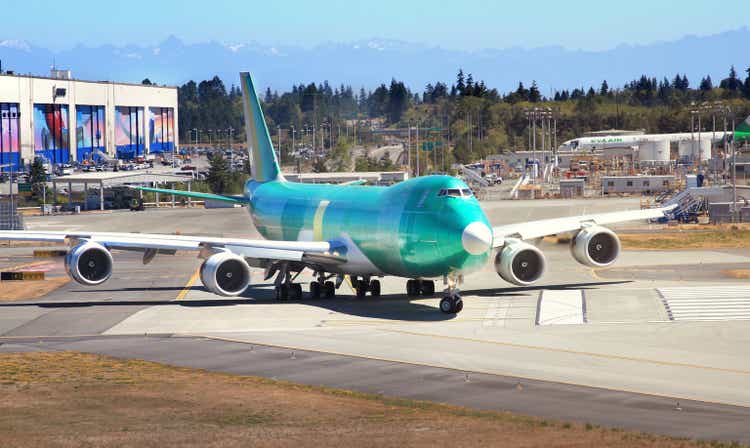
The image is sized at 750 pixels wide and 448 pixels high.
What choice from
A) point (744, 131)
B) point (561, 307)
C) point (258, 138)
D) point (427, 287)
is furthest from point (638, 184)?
point (561, 307)

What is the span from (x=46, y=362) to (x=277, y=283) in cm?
1759

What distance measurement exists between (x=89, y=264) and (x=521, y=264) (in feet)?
63.3

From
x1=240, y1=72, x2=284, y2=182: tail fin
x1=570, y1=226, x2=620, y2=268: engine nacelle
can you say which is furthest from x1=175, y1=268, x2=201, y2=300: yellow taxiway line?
x1=570, y1=226, x2=620, y2=268: engine nacelle

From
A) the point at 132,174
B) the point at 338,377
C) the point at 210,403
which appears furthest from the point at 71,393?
the point at 132,174

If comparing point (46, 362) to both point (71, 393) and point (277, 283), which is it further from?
point (277, 283)

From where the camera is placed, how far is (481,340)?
40.4 metres

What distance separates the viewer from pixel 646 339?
40219 millimetres

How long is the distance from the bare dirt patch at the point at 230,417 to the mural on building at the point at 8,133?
156 metres

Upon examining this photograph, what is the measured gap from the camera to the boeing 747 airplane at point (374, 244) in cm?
4541

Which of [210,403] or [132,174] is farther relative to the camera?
[132,174]

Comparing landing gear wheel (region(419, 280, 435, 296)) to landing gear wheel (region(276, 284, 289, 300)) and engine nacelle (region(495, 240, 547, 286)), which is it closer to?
engine nacelle (region(495, 240, 547, 286))

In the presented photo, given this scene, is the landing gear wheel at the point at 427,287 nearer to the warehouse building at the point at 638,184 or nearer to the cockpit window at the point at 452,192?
the cockpit window at the point at 452,192

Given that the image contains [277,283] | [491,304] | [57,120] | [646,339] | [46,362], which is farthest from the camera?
[57,120]

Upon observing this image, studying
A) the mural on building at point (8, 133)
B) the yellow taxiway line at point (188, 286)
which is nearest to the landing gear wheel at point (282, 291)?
the yellow taxiway line at point (188, 286)
